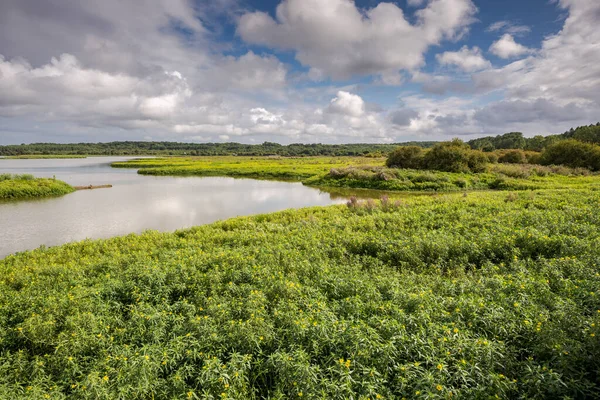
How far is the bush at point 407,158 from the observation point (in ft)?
189

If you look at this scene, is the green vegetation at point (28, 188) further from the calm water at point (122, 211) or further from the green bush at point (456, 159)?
the green bush at point (456, 159)

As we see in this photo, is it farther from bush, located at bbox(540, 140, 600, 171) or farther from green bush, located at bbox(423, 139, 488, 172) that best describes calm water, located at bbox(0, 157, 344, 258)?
bush, located at bbox(540, 140, 600, 171)

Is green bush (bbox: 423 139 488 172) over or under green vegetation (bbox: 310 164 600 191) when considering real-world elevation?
over

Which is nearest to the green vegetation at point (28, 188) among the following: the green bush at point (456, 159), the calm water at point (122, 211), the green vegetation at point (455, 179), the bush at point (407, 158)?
the calm water at point (122, 211)

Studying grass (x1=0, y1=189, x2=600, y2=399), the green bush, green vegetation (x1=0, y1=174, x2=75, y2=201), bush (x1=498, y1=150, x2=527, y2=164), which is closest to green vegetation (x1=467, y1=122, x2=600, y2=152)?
bush (x1=498, y1=150, x2=527, y2=164)

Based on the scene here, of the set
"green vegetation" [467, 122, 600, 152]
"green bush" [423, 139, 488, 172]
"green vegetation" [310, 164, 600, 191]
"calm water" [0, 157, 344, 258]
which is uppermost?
"green vegetation" [467, 122, 600, 152]

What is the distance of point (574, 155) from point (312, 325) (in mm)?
68056

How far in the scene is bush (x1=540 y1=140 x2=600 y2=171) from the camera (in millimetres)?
50831

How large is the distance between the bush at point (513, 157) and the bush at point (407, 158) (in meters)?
21.3

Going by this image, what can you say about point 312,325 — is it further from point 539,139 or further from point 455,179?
point 539,139

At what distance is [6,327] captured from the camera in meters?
7.68

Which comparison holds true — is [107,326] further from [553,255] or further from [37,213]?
[37,213]

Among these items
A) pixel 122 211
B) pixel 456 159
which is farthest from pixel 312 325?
pixel 456 159

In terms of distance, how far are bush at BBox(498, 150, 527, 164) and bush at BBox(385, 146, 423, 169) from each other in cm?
2133
